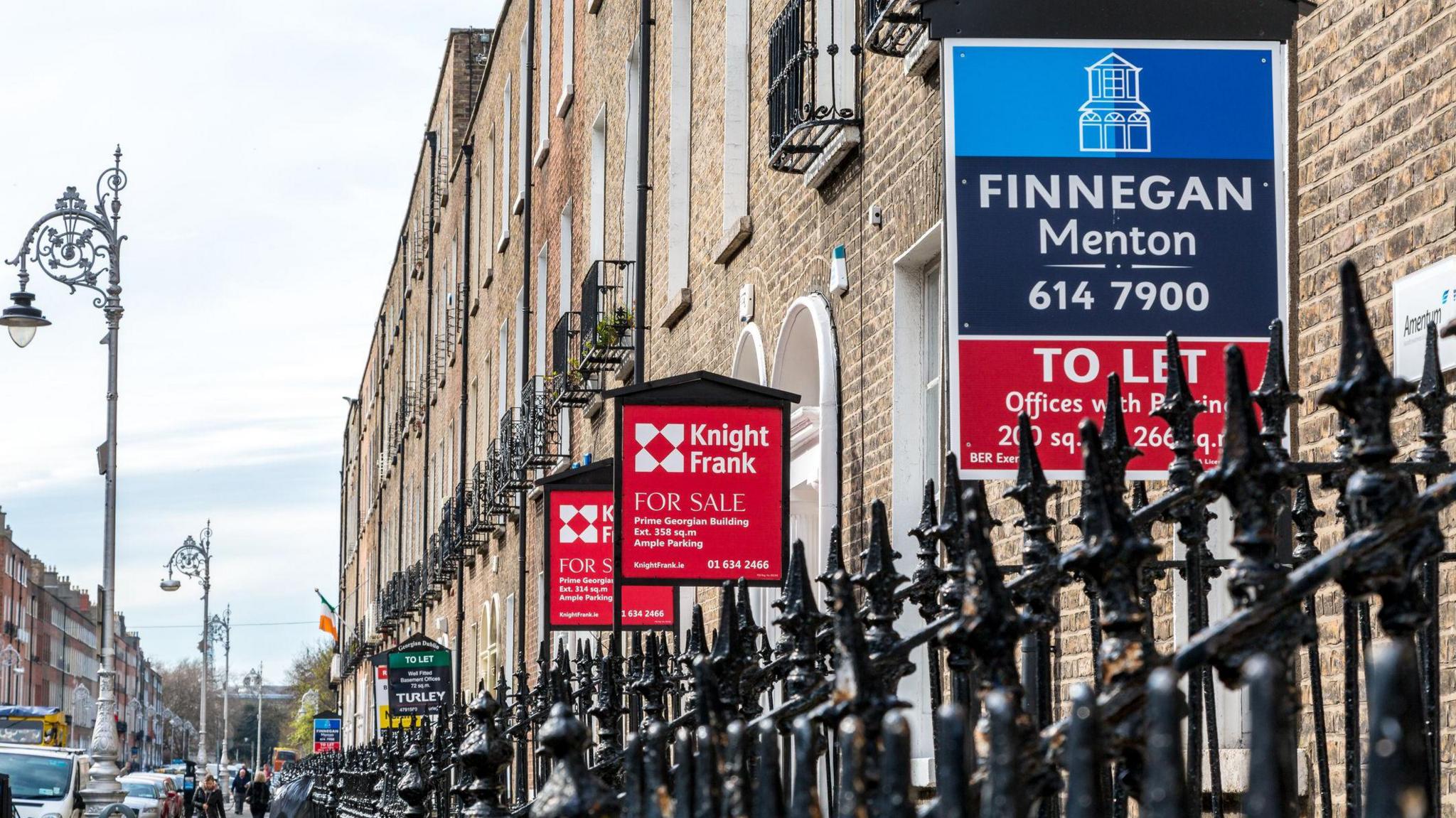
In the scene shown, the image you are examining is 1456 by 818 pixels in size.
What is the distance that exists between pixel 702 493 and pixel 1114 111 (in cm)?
512

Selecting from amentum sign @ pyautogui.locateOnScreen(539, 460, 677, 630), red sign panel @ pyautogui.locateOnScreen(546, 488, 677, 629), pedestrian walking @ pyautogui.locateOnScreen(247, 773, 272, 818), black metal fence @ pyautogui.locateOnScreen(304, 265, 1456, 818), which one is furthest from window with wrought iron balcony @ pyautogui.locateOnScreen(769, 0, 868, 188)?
pedestrian walking @ pyautogui.locateOnScreen(247, 773, 272, 818)

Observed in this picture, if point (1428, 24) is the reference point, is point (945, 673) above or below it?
below

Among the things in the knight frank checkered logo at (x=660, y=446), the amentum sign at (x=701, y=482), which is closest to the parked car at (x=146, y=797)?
the amentum sign at (x=701, y=482)

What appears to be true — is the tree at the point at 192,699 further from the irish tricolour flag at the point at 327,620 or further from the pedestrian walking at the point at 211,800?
the pedestrian walking at the point at 211,800

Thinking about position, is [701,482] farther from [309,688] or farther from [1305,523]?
[309,688]

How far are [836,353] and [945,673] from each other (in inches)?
75.6

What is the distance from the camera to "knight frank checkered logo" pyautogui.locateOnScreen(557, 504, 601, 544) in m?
14.7

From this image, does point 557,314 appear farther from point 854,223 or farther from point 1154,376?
point 1154,376

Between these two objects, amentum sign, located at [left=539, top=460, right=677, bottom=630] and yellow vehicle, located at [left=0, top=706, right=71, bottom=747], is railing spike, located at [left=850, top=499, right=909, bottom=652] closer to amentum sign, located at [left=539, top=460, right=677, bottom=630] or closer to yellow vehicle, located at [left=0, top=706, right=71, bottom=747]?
amentum sign, located at [left=539, top=460, right=677, bottom=630]

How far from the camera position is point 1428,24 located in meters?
5.48

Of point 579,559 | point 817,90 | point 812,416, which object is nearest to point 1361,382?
point 817,90

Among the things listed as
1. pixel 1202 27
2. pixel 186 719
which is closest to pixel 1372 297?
pixel 1202 27

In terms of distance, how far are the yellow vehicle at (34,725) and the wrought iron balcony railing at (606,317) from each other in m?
19.0

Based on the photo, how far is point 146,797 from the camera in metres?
31.8
